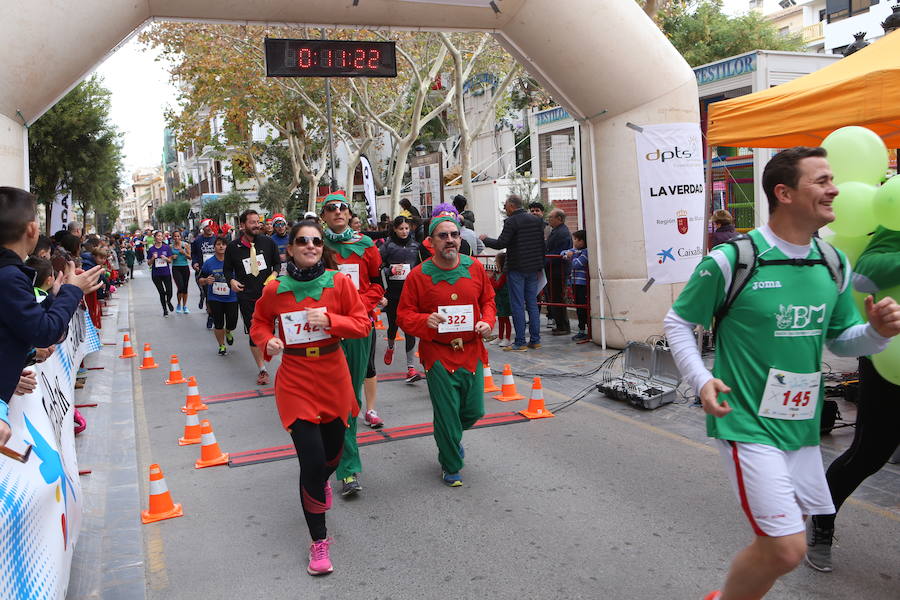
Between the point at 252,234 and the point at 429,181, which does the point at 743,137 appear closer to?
the point at 252,234

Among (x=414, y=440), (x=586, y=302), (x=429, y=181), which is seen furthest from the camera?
(x=429, y=181)

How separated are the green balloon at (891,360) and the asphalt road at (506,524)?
1037 millimetres

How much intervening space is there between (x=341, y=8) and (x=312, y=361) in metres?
6.16

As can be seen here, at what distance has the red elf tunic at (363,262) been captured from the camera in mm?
6520

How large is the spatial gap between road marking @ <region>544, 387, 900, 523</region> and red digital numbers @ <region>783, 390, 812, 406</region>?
7.35 ft

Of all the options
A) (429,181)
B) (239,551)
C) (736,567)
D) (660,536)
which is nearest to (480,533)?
(660,536)

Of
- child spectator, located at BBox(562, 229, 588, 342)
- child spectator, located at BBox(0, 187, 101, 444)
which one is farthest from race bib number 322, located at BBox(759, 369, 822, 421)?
child spectator, located at BBox(562, 229, 588, 342)

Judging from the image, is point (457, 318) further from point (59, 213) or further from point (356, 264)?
point (59, 213)

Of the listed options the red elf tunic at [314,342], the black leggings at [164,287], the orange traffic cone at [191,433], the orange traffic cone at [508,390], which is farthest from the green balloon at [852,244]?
the black leggings at [164,287]

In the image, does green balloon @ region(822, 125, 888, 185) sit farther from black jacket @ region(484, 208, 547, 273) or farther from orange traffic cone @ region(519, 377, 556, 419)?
black jacket @ region(484, 208, 547, 273)

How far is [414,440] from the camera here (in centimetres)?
661

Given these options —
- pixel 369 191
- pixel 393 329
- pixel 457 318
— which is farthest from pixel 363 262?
pixel 369 191

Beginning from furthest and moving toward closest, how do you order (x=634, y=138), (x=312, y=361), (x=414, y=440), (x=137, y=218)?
(x=137, y=218) < (x=634, y=138) < (x=414, y=440) < (x=312, y=361)

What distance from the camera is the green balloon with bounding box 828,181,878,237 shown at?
3967mm
